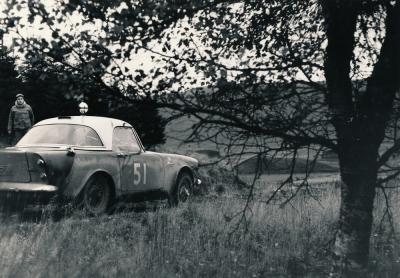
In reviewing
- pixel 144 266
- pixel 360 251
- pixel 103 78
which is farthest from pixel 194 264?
pixel 103 78

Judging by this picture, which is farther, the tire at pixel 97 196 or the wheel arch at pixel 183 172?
the wheel arch at pixel 183 172

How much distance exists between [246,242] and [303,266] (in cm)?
80

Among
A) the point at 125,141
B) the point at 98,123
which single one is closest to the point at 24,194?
the point at 98,123

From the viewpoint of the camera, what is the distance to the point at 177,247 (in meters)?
5.83

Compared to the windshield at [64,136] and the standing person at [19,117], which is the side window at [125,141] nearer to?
the windshield at [64,136]

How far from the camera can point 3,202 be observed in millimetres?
7535

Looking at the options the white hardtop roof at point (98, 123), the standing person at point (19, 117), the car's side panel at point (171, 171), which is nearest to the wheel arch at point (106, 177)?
the white hardtop roof at point (98, 123)

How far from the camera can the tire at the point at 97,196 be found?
25.9 ft

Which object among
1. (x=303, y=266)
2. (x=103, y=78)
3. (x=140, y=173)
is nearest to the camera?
(x=103, y=78)

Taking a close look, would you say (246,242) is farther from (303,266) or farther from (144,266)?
(144,266)

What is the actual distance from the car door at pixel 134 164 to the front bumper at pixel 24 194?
51.8 inches

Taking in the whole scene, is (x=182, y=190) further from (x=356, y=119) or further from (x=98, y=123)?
(x=356, y=119)

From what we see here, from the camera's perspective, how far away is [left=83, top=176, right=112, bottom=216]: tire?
7.90 meters

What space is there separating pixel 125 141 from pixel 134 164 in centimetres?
43
